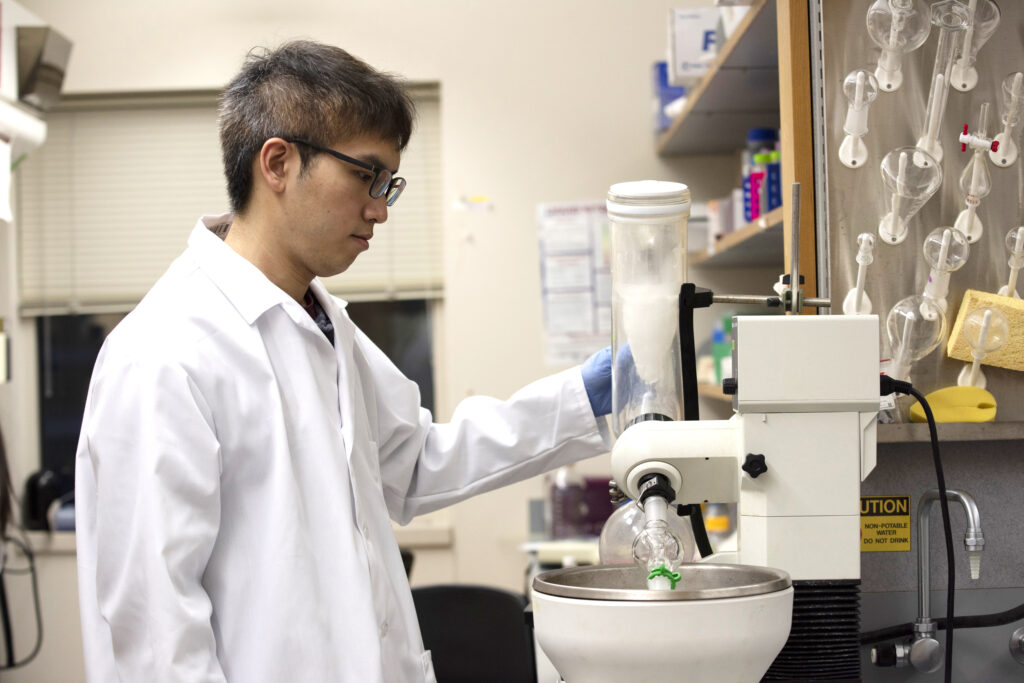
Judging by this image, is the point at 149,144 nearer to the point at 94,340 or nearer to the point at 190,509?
the point at 94,340

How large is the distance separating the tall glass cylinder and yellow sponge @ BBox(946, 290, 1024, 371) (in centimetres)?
43

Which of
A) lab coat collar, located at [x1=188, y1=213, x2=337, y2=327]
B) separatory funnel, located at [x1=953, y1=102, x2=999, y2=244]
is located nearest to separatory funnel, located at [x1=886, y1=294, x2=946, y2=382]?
separatory funnel, located at [x1=953, y1=102, x2=999, y2=244]

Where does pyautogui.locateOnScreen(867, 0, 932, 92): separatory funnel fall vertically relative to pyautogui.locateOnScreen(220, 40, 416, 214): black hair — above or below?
above

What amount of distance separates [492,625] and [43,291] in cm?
228

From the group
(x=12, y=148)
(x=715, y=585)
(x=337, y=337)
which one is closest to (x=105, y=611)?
(x=337, y=337)

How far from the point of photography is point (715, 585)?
39.0 inches

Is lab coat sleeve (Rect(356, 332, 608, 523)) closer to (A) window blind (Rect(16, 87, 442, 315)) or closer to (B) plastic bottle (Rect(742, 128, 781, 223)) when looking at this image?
(B) plastic bottle (Rect(742, 128, 781, 223))

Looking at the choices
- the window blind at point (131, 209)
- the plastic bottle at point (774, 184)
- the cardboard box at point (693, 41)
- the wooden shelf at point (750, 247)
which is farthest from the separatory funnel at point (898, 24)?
the window blind at point (131, 209)

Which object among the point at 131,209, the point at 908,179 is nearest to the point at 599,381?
the point at 908,179

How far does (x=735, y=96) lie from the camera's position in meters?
2.46

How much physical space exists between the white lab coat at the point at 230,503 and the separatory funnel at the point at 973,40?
0.96 meters

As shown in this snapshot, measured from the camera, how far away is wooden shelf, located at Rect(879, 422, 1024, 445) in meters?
1.27

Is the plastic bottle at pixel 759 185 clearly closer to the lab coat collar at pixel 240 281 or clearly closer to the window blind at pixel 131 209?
the lab coat collar at pixel 240 281

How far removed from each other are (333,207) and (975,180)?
0.88 m
